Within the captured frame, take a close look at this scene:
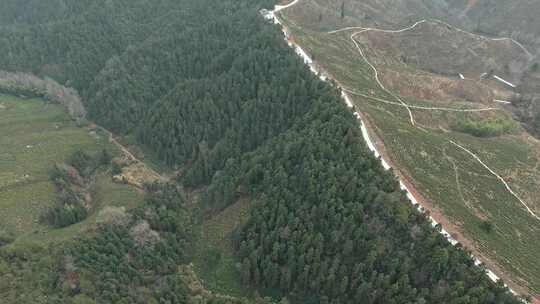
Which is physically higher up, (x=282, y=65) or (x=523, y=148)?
(x=282, y=65)

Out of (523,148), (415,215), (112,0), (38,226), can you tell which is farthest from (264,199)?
(112,0)

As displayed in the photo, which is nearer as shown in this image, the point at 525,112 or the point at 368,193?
the point at 368,193

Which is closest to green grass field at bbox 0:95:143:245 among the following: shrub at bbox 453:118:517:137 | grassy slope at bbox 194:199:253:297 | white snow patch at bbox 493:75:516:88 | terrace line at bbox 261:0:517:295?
grassy slope at bbox 194:199:253:297

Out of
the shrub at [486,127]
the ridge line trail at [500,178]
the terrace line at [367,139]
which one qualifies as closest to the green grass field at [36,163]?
the terrace line at [367,139]

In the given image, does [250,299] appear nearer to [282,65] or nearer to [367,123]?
[367,123]

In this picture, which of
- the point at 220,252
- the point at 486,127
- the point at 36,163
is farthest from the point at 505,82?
the point at 36,163

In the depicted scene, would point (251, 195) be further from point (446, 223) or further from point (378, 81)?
point (378, 81)
